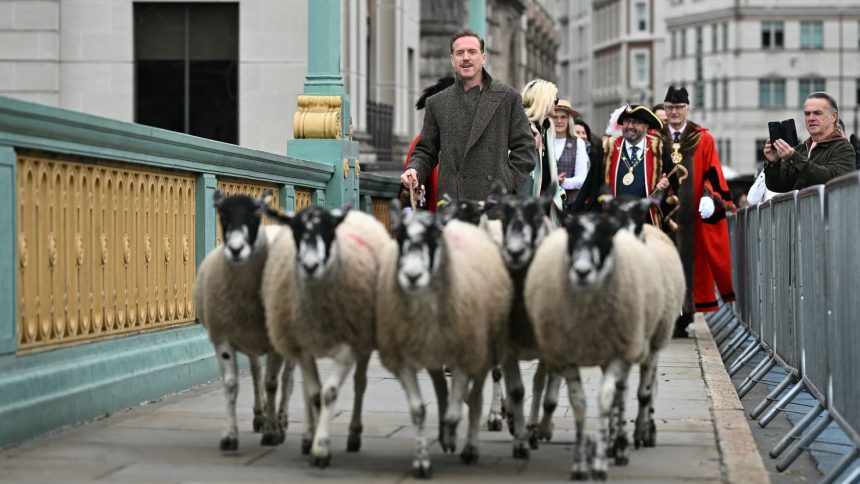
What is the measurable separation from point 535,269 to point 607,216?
46 cm

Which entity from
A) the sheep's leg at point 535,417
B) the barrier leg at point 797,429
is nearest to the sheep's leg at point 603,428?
the sheep's leg at point 535,417

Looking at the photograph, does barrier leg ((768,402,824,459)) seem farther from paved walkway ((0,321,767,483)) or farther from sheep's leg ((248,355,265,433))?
sheep's leg ((248,355,265,433))

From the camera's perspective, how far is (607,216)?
299 inches

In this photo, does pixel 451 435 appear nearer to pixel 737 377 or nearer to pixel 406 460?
pixel 406 460

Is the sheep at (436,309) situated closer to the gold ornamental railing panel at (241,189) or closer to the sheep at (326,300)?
the sheep at (326,300)

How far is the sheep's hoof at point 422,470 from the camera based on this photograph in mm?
7590

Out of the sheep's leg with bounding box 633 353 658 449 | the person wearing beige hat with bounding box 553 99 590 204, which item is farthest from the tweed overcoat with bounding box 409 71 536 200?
the person wearing beige hat with bounding box 553 99 590 204

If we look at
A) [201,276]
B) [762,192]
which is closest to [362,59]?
[762,192]

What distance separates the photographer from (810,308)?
10422 millimetres

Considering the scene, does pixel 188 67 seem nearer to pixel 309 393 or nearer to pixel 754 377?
pixel 754 377

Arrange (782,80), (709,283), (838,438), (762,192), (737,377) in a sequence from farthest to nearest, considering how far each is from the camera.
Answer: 1. (782,80)
2. (762,192)
3. (709,283)
4. (737,377)
5. (838,438)

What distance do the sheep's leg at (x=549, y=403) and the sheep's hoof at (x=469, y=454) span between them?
47cm

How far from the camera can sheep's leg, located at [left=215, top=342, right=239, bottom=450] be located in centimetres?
835

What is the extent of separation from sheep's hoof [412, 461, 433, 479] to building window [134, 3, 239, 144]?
50.6 ft
